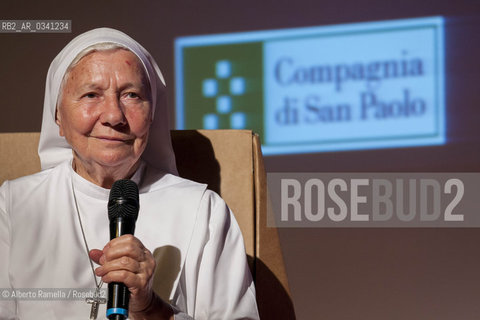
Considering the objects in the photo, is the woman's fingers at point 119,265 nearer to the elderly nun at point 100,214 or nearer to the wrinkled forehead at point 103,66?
the elderly nun at point 100,214

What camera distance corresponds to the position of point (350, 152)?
3051 millimetres

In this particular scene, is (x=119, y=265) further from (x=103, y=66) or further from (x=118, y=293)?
(x=103, y=66)

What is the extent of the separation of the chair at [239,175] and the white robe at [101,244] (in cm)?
25

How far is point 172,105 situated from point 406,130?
1015 mm

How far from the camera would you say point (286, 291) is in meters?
2.02

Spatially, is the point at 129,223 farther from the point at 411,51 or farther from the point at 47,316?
the point at 411,51

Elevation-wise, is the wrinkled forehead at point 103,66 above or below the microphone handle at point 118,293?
above

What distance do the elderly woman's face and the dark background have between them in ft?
3.36

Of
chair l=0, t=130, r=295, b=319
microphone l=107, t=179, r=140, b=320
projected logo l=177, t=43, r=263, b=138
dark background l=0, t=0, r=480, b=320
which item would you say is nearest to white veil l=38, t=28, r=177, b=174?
chair l=0, t=130, r=295, b=319

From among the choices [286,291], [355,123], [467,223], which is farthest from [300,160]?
[286,291]

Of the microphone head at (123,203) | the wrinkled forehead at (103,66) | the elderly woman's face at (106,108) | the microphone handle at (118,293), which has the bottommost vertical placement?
the microphone handle at (118,293)

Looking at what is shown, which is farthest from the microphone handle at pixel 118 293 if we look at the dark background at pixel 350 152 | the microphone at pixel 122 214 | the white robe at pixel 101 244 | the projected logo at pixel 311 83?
the projected logo at pixel 311 83

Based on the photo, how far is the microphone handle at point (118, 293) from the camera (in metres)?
1.16

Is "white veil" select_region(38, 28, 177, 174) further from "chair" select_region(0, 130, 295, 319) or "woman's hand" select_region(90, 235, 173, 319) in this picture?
"woman's hand" select_region(90, 235, 173, 319)
